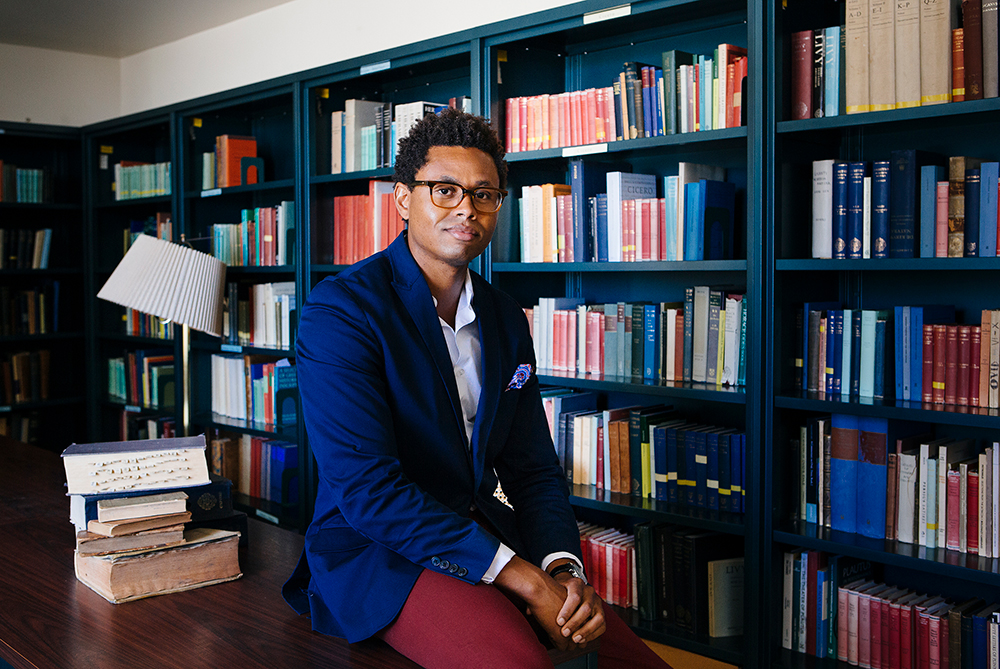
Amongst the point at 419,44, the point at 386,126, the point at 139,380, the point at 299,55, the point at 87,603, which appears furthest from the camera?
the point at 139,380

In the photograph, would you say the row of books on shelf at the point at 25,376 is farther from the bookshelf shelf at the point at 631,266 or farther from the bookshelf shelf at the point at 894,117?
the bookshelf shelf at the point at 894,117

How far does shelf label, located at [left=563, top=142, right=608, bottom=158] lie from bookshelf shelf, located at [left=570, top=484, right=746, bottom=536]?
3.67 feet

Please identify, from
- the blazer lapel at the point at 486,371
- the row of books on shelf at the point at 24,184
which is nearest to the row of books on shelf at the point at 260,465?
the row of books on shelf at the point at 24,184

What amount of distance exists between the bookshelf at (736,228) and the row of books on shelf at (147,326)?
470 mm

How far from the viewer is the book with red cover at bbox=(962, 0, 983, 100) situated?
2.15 metres

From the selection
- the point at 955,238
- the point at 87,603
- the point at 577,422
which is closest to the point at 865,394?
the point at 955,238

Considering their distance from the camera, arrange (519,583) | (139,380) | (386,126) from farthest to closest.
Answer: (139,380) → (386,126) → (519,583)

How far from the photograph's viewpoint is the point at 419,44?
333 centimetres

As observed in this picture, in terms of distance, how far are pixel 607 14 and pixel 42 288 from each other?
4.01m

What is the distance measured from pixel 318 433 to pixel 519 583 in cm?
43

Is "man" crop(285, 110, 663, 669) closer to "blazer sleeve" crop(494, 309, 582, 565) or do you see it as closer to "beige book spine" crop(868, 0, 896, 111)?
"blazer sleeve" crop(494, 309, 582, 565)

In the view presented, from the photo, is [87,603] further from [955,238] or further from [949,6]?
[949,6]

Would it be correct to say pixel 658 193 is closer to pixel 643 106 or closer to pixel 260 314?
pixel 643 106

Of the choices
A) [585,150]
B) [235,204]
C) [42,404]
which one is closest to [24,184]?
[42,404]
